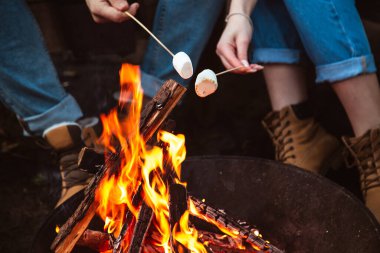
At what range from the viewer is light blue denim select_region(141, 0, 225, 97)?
194 centimetres

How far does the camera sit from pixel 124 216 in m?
1.23

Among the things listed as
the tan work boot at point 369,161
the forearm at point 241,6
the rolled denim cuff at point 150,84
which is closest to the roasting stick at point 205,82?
the forearm at point 241,6

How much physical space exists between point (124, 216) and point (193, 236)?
0.22 meters

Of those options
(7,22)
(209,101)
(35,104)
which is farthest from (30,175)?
(209,101)

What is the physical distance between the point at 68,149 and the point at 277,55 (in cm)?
110

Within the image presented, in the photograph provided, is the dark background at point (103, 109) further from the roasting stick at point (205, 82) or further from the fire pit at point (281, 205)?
the roasting stick at point (205, 82)

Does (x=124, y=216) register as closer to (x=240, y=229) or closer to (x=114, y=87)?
(x=240, y=229)

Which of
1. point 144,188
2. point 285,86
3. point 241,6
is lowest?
point 144,188

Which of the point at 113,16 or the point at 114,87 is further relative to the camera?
the point at 114,87

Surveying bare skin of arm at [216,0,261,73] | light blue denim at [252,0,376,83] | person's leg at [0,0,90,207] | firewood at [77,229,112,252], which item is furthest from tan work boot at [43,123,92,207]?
light blue denim at [252,0,376,83]

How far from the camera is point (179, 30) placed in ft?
6.58

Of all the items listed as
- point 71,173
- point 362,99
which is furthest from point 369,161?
point 71,173

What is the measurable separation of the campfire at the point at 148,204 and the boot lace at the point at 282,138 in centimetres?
60

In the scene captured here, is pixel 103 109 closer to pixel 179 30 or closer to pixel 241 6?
pixel 179 30
